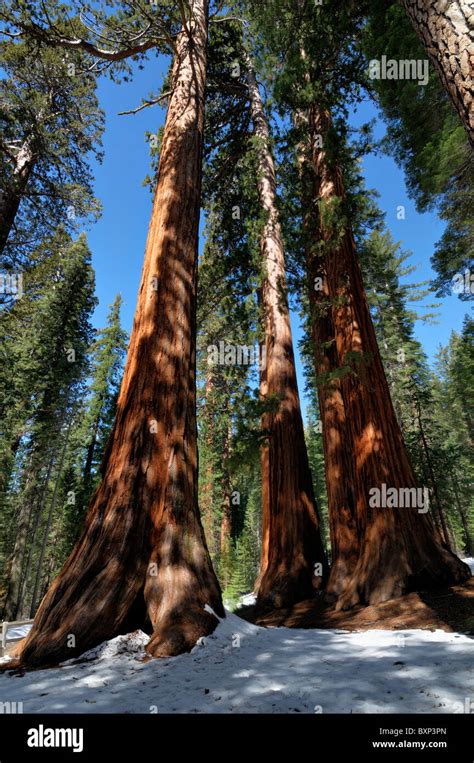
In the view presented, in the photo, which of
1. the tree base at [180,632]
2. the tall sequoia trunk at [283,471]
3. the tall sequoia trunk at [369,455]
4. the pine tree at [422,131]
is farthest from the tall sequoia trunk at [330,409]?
the tree base at [180,632]

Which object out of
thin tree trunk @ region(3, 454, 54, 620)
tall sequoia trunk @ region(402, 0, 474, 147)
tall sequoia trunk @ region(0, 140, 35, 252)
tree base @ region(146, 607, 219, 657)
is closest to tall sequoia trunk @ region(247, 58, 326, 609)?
tree base @ region(146, 607, 219, 657)

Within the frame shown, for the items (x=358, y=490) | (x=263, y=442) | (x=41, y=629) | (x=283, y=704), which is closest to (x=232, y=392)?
(x=263, y=442)

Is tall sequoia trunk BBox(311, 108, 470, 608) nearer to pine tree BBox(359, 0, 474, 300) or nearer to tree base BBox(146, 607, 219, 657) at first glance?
pine tree BBox(359, 0, 474, 300)

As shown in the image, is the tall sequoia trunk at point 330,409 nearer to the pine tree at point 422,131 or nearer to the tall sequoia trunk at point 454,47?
the pine tree at point 422,131

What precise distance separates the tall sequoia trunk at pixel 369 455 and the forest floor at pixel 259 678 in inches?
75.2

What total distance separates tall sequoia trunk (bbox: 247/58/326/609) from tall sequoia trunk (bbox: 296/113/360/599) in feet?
1.66

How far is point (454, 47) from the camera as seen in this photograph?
1.78m

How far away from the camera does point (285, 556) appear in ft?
20.9

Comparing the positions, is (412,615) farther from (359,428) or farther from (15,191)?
(15,191)

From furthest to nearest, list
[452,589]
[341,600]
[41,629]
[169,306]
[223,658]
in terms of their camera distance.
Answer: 1. [341,600]
2. [452,589]
3. [169,306]
4. [41,629]
5. [223,658]

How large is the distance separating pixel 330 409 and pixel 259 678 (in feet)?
18.4
